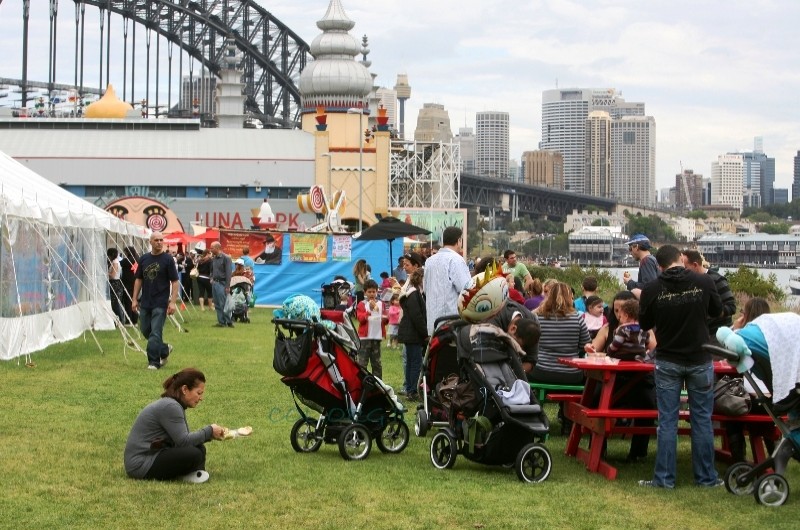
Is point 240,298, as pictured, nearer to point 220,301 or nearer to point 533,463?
point 220,301

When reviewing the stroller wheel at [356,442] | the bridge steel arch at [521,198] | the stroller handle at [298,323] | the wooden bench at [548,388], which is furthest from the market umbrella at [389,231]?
the bridge steel arch at [521,198]

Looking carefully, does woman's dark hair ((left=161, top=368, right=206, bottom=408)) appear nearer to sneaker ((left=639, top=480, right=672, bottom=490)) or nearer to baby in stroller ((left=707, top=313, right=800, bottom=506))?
sneaker ((left=639, top=480, right=672, bottom=490))

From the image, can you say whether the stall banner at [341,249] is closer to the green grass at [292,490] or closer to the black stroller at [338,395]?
the green grass at [292,490]

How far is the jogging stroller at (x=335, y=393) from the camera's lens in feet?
34.0

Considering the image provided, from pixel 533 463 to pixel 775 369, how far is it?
1966 millimetres

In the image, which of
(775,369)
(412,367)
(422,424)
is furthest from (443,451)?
(412,367)

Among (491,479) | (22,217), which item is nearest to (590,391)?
(491,479)

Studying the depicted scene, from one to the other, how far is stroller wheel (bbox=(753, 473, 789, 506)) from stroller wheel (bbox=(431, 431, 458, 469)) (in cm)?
238

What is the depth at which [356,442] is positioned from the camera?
10.7m

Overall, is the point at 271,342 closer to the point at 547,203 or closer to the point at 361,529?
the point at 361,529

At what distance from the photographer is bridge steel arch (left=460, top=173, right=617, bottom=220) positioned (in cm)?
15612

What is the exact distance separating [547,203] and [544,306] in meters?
179

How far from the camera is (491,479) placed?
9.84 metres

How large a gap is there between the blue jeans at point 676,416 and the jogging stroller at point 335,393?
91.6 inches
